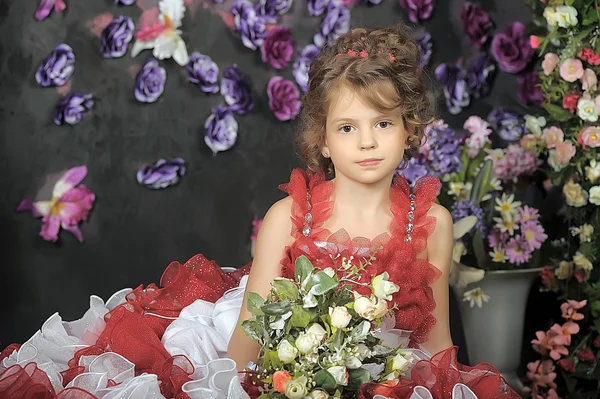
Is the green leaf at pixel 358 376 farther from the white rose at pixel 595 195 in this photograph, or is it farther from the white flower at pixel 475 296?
the white flower at pixel 475 296

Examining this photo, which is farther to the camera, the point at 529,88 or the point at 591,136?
→ the point at 529,88

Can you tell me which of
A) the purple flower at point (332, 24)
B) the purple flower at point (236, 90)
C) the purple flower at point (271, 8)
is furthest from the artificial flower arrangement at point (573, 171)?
the purple flower at point (236, 90)

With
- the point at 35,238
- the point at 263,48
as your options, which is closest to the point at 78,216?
the point at 35,238

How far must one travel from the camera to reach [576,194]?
9.89ft

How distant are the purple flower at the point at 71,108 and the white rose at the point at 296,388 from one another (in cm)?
226

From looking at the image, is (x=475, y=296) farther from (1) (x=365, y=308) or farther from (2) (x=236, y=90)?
(1) (x=365, y=308)

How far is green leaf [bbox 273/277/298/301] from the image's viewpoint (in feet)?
5.45

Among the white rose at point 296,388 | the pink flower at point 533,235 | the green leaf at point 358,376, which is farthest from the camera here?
the pink flower at point 533,235

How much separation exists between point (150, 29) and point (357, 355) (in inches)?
90.1

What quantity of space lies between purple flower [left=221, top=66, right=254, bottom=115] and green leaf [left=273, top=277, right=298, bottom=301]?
6.72 feet

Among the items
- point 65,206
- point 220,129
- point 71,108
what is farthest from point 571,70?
point 65,206

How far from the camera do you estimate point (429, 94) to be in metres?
2.35

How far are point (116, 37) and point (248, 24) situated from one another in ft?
1.85

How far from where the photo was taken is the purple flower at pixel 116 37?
11.5 ft
